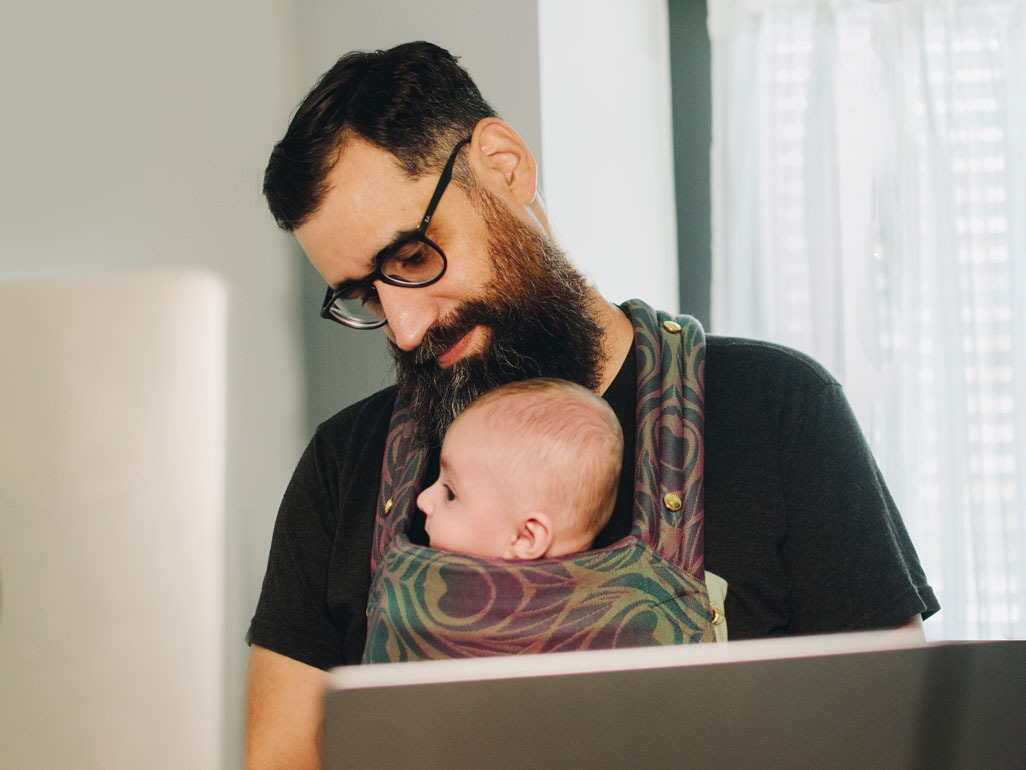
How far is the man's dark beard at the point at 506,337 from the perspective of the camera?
3.59 feet

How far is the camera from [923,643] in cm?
41

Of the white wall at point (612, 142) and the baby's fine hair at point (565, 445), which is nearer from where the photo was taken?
the baby's fine hair at point (565, 445)

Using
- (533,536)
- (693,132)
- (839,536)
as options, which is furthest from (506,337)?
(693,132)

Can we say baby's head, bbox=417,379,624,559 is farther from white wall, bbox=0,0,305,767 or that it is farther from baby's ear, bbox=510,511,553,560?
white wall, bbox=0,0,305,767

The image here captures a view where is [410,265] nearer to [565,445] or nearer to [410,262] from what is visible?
[410,262]

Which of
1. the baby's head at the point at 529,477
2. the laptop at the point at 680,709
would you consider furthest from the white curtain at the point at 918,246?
the laptop at the point at 680,709

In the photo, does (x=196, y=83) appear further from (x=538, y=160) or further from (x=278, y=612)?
(x=278, y=612)

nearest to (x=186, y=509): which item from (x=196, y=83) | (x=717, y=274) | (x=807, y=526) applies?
(x=807, y=526)

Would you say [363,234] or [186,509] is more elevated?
[363,234]

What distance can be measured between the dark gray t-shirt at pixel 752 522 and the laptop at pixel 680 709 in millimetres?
523

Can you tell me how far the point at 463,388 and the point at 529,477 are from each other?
21 cm

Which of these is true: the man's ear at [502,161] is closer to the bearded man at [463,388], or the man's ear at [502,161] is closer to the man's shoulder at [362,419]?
the bearded man at [463,388]

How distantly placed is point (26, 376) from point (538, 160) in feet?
3.88

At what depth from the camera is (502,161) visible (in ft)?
3.90
